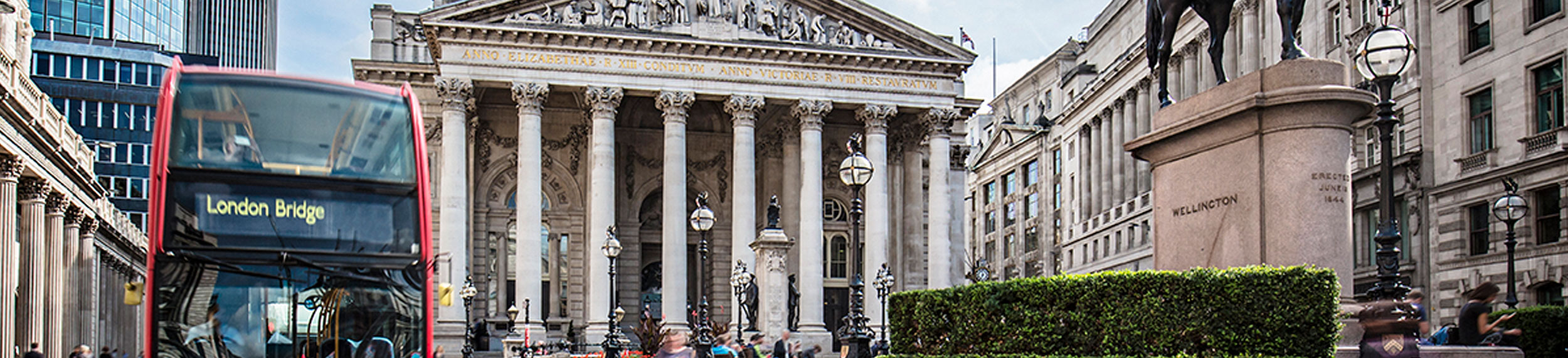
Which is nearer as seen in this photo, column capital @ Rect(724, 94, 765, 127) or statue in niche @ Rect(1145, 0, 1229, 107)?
statue in niche @ Rect(1145, 0, 1229, 107)

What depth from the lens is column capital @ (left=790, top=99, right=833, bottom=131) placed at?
167 feet

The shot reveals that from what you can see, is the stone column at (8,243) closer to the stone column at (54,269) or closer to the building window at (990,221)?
the stone column at (54,269)

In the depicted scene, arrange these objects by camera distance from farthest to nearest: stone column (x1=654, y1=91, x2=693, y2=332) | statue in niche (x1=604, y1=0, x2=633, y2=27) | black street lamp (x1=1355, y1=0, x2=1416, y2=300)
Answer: stone column (x1=654, y1=91, x2=693, y2=332)
statue in niche (x1=604, y1=0, x2=633, y2=27)
black street lamp (x1=1355, y1=0, x2=1416, y2=300)

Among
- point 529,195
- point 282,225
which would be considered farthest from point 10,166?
point 282,225

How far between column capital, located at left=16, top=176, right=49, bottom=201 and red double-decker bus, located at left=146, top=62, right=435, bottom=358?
28990 millimetres

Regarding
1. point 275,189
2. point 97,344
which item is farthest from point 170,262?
point 97,344

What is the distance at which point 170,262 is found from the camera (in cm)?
1512

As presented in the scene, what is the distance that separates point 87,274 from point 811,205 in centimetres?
2734

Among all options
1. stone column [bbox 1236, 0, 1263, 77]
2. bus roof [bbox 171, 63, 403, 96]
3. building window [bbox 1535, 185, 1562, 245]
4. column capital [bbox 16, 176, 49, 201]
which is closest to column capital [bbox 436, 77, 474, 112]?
column capital [bbox 16, 176, 49, 201]

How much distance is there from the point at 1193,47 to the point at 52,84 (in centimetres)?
6279

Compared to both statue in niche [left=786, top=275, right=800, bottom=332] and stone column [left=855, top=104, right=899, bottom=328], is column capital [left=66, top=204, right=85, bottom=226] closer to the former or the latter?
statue in niche [left=786, top=275, right=800, bottom=332]

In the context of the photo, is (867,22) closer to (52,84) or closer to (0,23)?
(0,23)

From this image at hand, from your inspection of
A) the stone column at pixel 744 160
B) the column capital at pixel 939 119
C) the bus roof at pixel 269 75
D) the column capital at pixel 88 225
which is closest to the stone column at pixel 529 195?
the stone column at pixel 744 160

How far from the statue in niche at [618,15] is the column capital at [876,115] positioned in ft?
30.0
